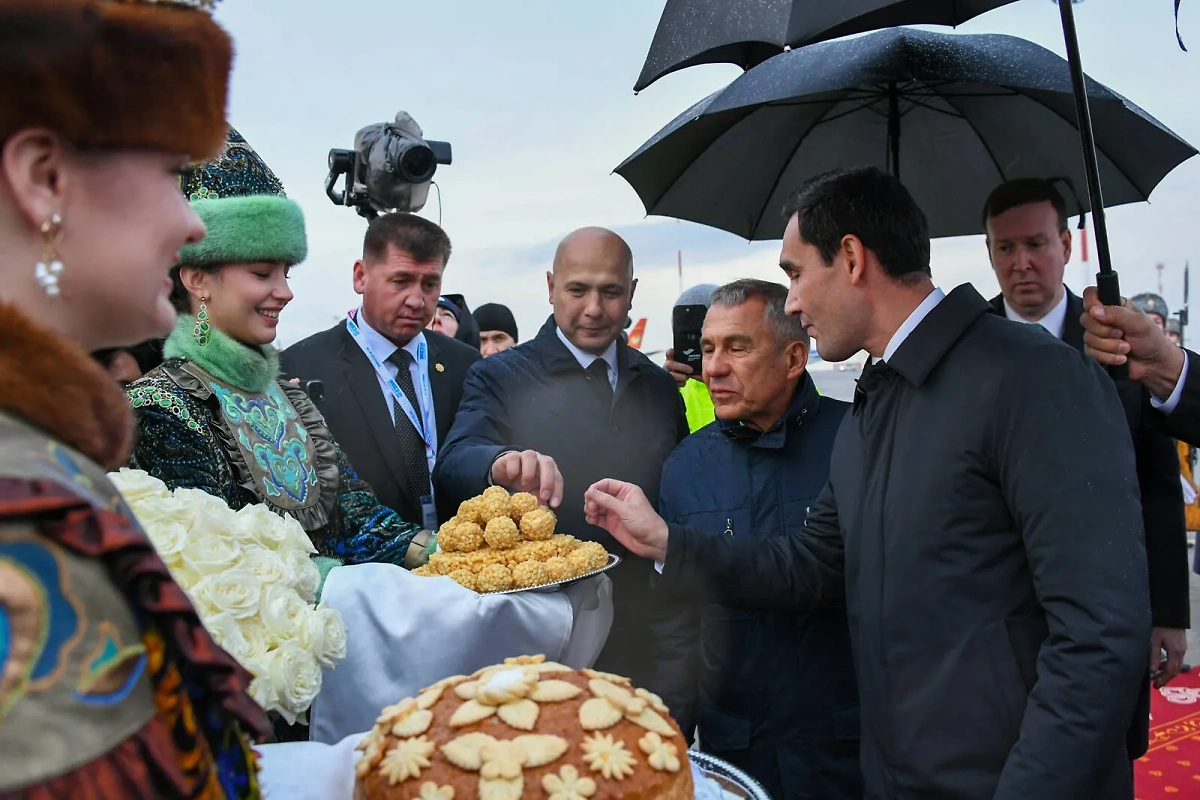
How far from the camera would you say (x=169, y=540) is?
1.55m

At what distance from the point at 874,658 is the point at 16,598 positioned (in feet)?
5.84

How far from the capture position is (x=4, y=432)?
767 millimetres

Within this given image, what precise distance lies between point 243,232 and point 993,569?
2.05 m

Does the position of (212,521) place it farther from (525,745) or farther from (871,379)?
(871,379)

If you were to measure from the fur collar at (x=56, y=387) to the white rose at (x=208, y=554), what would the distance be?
0.75 m

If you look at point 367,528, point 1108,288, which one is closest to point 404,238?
point 367,528

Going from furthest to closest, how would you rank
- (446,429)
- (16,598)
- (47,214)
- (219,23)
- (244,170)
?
(446,429) < (244,170) < (219,23) < (47,214) < (16,598)

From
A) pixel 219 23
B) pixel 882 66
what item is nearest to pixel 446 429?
pixel 882 66

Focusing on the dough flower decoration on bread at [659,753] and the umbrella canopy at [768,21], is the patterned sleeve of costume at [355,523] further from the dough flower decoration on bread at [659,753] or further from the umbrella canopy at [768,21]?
the umbrella canopy at [768,21]

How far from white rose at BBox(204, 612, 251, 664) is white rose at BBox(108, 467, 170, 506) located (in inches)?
10.4

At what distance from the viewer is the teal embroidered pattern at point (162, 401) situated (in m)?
2.13

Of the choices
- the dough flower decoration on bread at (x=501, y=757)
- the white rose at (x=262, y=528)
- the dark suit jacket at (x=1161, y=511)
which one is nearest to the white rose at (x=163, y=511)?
the white rose at (x=262, y=528)

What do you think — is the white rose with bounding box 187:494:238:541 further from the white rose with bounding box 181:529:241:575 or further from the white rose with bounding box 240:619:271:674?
the white rose with bounding box 240:619:271:674

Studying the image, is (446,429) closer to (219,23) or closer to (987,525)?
(987,525)
